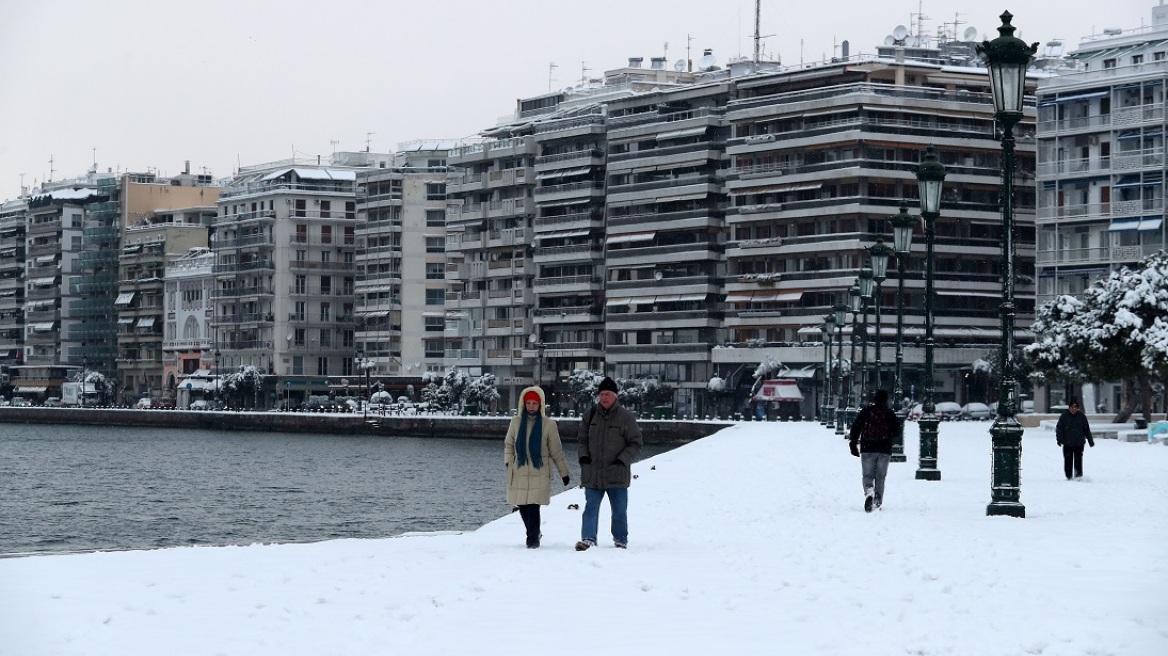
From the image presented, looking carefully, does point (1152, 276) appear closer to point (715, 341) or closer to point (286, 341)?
point (715, 341)

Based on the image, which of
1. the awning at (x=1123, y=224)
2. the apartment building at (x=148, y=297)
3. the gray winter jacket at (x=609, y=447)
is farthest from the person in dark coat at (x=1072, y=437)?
the apartment building at (x=148, y=297)

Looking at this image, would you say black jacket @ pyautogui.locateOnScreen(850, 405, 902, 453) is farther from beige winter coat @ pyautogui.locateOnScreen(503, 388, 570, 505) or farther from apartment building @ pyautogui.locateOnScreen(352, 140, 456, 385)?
apartment building @ pyautogui.locateOnScreen(352, 140, 456, 385)

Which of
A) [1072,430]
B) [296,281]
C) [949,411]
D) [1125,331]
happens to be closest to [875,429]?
[1072,430]

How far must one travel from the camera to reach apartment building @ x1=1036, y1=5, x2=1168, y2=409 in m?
97.6

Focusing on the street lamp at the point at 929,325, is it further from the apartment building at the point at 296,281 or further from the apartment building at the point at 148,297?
the apartment building at the point at 148,297

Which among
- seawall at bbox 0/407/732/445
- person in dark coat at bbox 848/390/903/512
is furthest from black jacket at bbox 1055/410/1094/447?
seawall at bbox 0/407/732/445

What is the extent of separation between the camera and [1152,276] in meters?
63.3

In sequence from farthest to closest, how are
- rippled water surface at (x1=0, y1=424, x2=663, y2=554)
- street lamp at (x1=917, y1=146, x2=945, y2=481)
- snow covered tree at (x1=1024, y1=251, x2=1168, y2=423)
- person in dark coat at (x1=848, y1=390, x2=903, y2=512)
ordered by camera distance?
snow covered tree at (x1=1024, y1=251, x2=1168, y2=423) → rippled water surface at (x1=0, y1=424, x2=663, y2=554) → street lamp at (x1=917, y1=146, x2=945, y2=481) → person in dark coat at (x1=848, y1=390, x2=903, y2=512)

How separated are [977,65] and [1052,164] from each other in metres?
15.4

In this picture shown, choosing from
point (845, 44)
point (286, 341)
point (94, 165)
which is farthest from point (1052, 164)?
point (94, 165)

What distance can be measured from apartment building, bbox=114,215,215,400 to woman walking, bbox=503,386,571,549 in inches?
6081

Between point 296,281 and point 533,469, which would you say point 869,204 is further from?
point 533,469

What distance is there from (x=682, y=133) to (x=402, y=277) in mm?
32882

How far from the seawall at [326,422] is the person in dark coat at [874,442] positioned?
2995 inches
